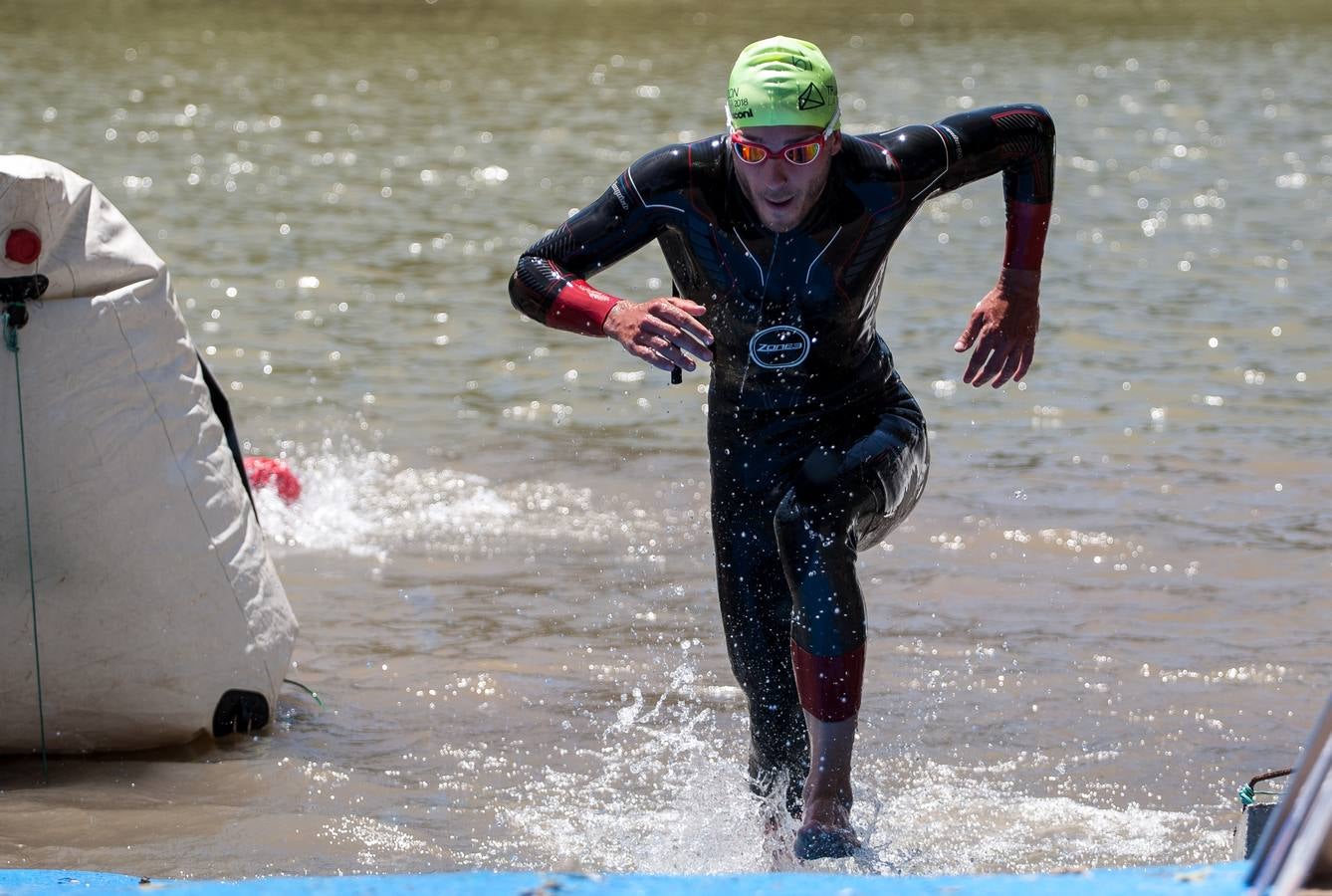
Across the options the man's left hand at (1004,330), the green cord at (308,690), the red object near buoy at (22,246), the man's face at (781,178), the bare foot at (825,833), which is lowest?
the green cord at (308,690)

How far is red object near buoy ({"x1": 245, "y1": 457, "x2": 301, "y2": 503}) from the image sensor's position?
27.6 feet

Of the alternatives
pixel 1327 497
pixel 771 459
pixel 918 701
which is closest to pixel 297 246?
pixel 1327 497

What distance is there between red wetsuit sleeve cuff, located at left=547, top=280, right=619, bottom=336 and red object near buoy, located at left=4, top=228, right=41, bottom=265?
1.45 meters

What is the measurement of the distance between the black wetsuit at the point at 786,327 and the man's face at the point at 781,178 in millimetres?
35

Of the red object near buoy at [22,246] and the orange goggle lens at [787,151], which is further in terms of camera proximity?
the red object near buoy at [22,246]

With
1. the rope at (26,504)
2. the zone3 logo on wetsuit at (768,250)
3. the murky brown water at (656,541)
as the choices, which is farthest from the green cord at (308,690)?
the zone3 logo on wetsuit at (768,250)

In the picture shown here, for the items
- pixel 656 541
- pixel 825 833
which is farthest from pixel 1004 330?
pixel 656 541

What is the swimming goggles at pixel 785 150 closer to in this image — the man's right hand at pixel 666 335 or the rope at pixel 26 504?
the man's right hand at pixel 666 335

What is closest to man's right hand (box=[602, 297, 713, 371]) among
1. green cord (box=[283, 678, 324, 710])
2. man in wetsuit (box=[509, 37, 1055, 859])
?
man in wetsuit (box=[509, 37, 1055, 859])

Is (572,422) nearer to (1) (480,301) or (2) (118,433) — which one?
(1) (480,301)

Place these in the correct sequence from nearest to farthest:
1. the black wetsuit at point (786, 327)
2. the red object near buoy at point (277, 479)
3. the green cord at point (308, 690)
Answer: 1. the black wetsuit at point (786, 327)
2. the green cord at point (308, 690)
3. the red object near buoy at point (277, 479)

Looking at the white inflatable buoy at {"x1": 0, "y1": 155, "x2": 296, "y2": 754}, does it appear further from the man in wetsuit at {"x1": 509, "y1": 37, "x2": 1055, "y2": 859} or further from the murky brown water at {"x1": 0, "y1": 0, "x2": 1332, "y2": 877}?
the man in wetsuit at {"x1": 509, "y1": 37, "x2": 1055, "y2": 859}

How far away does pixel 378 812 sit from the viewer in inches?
207

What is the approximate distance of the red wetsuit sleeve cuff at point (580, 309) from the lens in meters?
4.53
